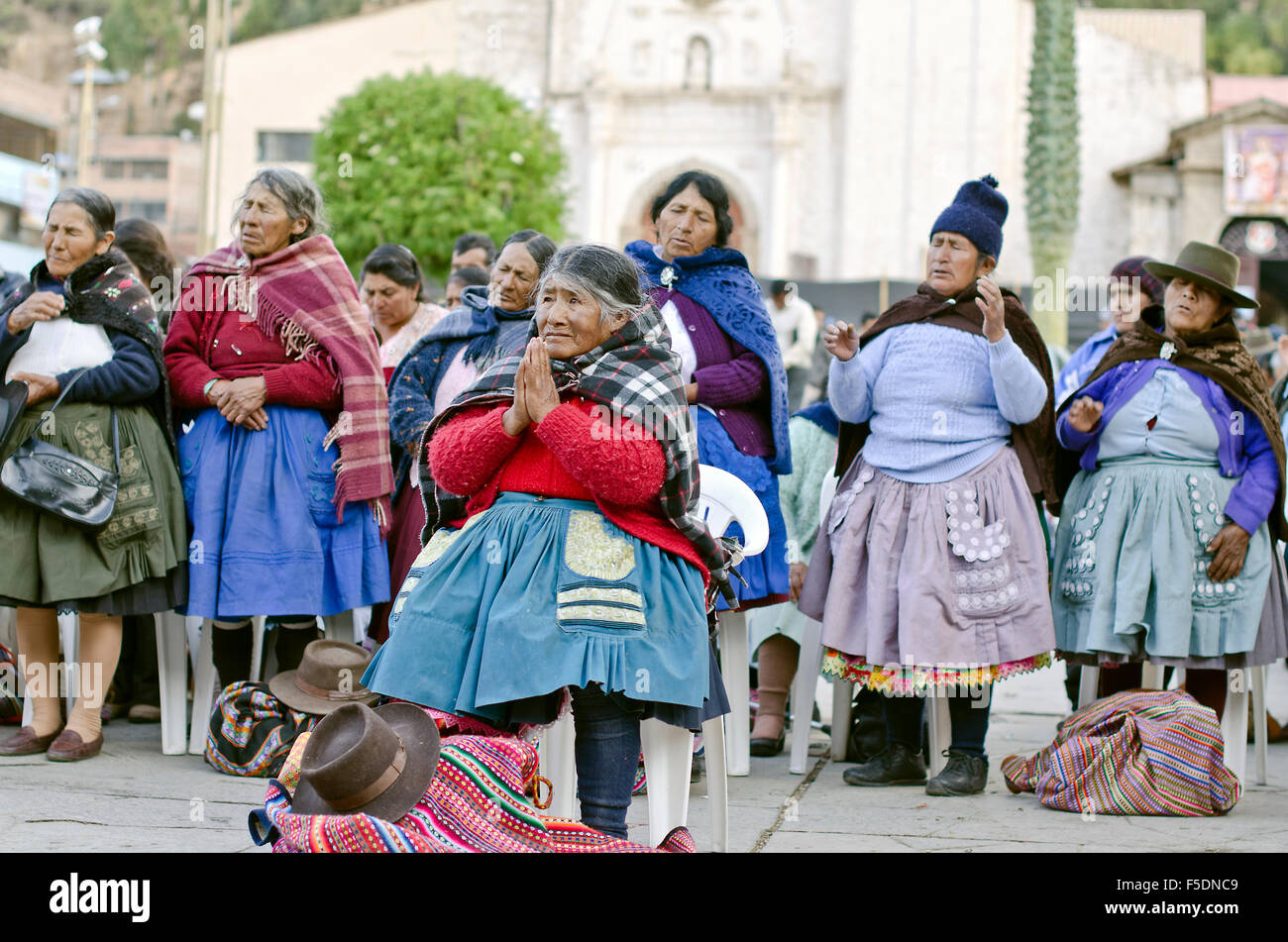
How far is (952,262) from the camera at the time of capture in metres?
5.56

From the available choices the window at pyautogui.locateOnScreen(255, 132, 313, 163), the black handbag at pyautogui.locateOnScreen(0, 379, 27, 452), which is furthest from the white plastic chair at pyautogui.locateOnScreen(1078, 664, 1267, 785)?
the window at pyautogui.locateOnScreen(255, 132, 313, 163)

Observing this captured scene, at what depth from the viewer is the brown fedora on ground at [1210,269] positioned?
227 inches

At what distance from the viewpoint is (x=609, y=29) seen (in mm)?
34375

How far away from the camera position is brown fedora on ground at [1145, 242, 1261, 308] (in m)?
5.76

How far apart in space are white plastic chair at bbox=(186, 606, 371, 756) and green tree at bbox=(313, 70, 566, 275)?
68.7 feet

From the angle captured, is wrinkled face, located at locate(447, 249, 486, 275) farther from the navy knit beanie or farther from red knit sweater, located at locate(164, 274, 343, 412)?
the navy knit beanie

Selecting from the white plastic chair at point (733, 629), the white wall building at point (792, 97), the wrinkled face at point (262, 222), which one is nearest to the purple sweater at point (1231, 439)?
the white plastic chair at point (733, 629)

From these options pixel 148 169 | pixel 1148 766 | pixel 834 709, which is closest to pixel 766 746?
pixel 834 709

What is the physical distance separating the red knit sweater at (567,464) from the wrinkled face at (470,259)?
3.93 meters

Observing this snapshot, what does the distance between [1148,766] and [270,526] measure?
10.4ft

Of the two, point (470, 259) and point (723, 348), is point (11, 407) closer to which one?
point (723, 348)

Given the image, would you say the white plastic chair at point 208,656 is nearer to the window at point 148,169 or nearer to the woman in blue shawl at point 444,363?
the woman in blue shawl at point 444,363

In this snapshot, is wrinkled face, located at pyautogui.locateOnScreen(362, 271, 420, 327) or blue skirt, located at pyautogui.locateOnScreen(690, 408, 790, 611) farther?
wrinkled face, located at pyautogui.locateOnScreen(362, 271, 420, 327)
